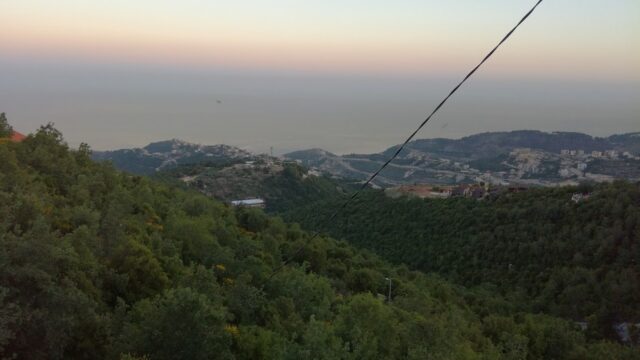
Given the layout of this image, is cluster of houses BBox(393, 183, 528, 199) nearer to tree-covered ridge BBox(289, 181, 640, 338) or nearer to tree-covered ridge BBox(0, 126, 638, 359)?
tree-covered ridge BBox(289, 181, 640, 338)

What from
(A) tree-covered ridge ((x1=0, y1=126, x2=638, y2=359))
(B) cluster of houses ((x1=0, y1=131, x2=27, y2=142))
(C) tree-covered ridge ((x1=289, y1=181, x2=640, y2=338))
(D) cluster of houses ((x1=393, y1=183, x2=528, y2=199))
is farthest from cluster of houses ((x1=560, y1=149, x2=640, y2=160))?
(B) cluster of houses ((x1=0, y1=131, x2=27, y2=142))

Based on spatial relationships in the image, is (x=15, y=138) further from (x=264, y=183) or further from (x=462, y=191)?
(x=264, y=183)

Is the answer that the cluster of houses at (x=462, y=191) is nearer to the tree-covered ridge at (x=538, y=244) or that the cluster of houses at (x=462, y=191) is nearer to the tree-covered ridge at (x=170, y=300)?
the tree-covered ridge at (x=538, y=244)

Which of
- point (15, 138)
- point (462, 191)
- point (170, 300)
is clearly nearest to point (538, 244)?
point (462, 191)

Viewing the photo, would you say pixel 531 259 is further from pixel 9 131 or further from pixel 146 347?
pixel 9 131

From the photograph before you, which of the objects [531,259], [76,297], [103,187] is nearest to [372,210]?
[531,259]

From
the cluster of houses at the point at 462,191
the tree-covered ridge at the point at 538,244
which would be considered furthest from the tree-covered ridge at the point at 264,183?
the tree-covered ridge at the point at 538,244
